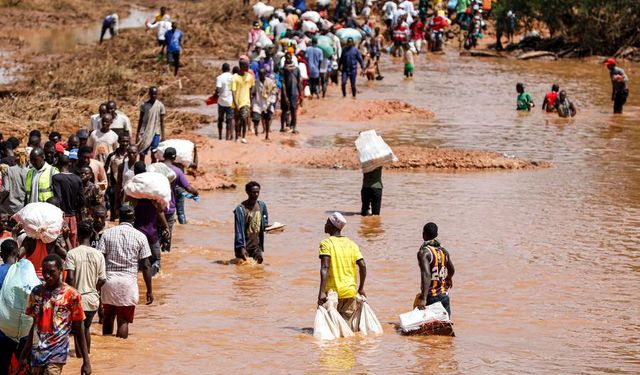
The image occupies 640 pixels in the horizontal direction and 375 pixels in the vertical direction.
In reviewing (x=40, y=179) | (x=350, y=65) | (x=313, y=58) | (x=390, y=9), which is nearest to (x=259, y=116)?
(x=313, y=58)

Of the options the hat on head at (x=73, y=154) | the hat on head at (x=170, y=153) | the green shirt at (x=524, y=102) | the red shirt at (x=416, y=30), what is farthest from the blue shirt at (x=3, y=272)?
the red shirt at (x=416, y=30)

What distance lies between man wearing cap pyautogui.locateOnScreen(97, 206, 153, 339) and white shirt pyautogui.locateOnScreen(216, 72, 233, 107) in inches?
448

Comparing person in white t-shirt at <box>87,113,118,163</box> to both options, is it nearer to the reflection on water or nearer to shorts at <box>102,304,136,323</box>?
shorts at <box>102,304,136,323</box>

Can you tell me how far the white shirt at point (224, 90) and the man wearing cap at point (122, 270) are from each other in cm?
1139

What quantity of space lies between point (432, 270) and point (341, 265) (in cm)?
75

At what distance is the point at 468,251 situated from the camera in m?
14.8

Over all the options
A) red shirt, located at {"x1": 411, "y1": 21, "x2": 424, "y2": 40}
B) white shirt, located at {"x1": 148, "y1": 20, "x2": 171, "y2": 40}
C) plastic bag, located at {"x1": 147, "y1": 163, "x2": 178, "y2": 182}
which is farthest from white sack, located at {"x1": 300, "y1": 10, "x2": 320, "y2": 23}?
plastic bag, located at {"x1": 147, "y1": 163, "x2": 178, "y2": 182}

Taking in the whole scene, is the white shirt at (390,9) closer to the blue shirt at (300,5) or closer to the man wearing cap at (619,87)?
the blue shirt at (300,5)

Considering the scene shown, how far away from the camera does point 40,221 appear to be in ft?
30.7

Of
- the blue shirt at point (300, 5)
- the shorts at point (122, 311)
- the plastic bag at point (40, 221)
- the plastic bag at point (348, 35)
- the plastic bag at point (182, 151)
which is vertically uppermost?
the blue shirt at point (300, 5)

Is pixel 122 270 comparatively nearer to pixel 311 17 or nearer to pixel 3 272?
pixel 3 272

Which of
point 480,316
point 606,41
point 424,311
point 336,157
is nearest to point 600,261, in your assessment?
point 480,316

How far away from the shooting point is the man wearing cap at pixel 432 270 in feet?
34.8

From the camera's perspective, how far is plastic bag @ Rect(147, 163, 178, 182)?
13578 mm
